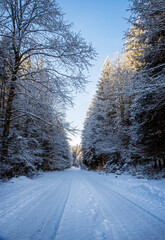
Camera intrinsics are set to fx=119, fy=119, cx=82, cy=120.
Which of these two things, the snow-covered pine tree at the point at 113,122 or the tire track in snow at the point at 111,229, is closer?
the tire track in snow at the point at 111,229

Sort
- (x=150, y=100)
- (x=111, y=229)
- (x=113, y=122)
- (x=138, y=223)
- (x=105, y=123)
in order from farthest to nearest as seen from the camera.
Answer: (x=105, y=123), (x=113, y=122), (x=150, y=100), (x=138, y=223), (x=111, y=229)

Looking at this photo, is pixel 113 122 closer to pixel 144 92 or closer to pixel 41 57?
pixel 144 92

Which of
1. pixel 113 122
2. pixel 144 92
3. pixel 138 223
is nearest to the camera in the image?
pixel 138 223

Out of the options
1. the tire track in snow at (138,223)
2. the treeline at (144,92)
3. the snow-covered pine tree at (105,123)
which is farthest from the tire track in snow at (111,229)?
the snow-covered pine tree at (105,123)

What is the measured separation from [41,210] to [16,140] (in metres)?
5.53

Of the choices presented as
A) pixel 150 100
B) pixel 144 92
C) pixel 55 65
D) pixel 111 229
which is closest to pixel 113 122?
pixel 150 100

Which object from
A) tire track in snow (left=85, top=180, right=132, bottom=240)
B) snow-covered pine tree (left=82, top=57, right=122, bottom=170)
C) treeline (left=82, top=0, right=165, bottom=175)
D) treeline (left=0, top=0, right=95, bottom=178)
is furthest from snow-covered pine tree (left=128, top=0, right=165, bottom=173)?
snow-covered pine tree (left=82, top=57, right=122, bottom=170)

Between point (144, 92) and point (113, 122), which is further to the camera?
point (113, 122)

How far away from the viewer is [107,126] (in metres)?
16.2

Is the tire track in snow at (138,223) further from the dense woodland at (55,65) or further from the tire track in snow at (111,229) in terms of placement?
the dense woodland at (55,65)

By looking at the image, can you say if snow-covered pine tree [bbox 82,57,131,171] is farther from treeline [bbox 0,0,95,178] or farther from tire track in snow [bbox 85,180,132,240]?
tire track in snow [bbox 85,180,132,240]

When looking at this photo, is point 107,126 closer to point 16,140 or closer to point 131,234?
point 16,140

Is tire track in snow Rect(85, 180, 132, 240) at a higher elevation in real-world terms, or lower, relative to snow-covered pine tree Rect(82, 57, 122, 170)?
lower

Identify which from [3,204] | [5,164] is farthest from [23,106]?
[3,204]
